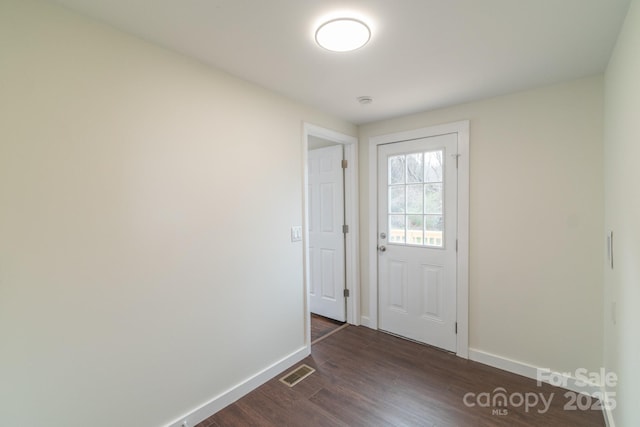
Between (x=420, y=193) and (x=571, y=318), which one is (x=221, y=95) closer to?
(x=420, y=193)

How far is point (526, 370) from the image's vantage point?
2287 millimetres

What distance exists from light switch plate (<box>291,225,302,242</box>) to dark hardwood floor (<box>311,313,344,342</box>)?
3.79 feet

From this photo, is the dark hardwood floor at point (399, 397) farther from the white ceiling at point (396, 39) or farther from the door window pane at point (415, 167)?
the white ceiling at point (396, 39)

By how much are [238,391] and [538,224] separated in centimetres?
254

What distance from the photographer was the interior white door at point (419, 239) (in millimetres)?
2664

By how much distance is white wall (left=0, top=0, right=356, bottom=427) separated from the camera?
1229mm

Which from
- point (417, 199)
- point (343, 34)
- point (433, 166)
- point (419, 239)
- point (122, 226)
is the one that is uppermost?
point (343, 34)

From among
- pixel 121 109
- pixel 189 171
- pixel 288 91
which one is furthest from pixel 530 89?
pixel 121 109

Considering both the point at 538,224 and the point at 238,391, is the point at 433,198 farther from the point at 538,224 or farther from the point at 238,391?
the point at 238,391

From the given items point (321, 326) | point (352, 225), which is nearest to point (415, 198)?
point (352, 225)

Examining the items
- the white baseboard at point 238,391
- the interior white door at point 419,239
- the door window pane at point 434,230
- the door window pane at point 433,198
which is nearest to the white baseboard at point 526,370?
the interior white door at point 419,239

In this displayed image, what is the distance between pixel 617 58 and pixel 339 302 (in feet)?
9.70

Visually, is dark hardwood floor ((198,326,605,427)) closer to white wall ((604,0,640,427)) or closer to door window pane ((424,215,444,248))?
white wall ((604,0,640,427))

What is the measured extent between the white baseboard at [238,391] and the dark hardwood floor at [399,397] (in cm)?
4
